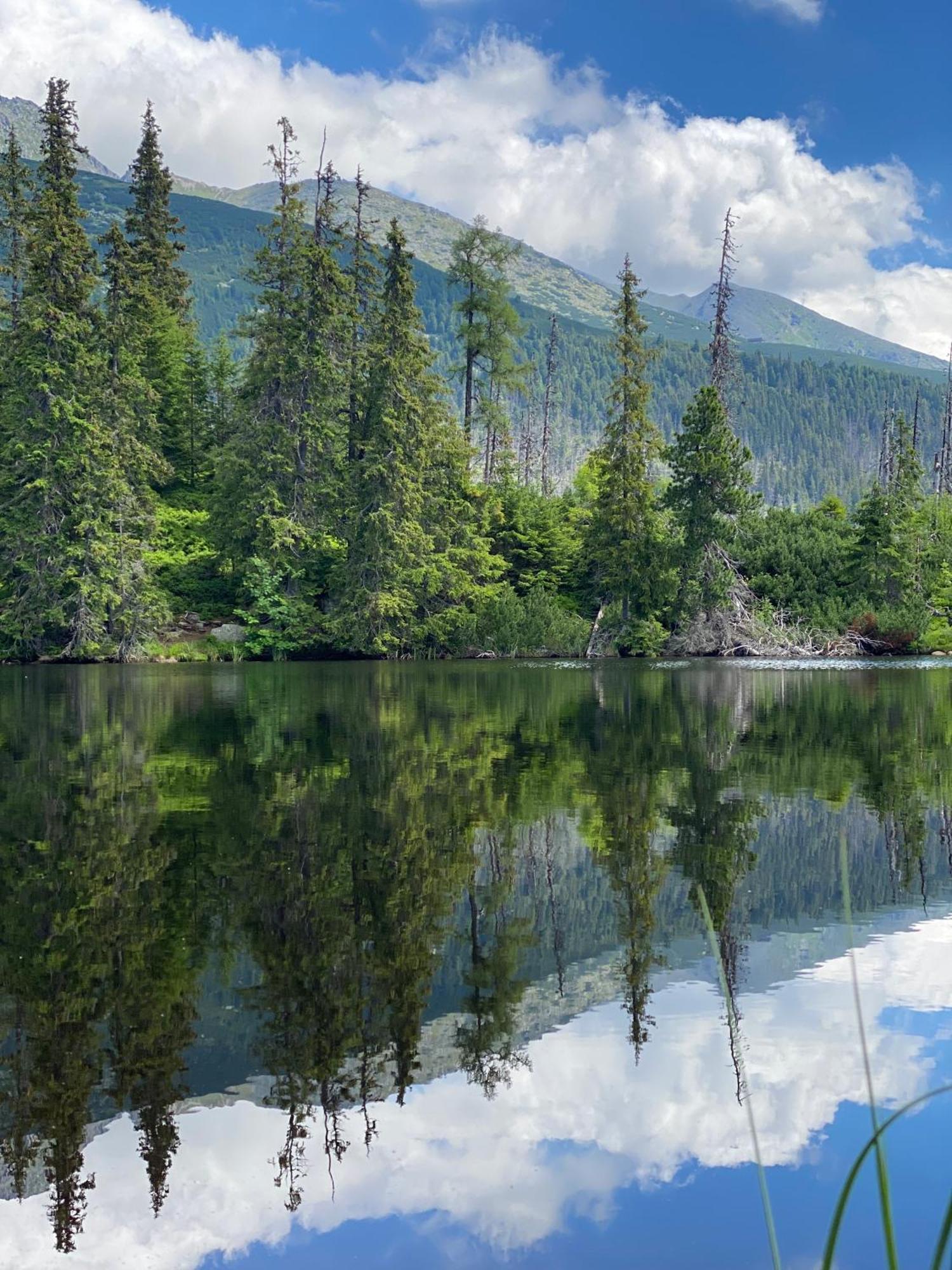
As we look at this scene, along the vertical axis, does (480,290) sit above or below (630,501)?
above

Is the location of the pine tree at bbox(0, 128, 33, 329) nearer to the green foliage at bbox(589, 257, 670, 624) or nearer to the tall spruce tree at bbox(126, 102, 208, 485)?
the tall spruce tree at bbox(126, 102, 208, 485)

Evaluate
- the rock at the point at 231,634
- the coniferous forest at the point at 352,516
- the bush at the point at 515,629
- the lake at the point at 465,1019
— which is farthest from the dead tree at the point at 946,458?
the lake at the point at 465,1019

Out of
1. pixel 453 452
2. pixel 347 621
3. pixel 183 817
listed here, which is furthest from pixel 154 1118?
pixel 453 452

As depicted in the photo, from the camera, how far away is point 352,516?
4575cm

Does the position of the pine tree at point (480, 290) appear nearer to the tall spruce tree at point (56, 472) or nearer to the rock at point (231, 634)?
the rock at point (231, 634)

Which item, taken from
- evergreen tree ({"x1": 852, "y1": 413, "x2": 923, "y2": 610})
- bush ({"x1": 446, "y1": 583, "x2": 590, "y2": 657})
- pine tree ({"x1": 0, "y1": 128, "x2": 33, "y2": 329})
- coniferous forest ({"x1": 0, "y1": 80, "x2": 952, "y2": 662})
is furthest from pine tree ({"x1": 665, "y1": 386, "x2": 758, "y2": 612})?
pine tree ({"x1": 0, "y1": 128, "x2": 33, "y2": 329})

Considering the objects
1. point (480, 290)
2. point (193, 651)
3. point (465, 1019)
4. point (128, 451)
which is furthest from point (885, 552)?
point (465, 1019)

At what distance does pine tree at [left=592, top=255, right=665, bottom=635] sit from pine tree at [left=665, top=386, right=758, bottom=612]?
1.07 m

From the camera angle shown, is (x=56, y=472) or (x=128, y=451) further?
(x=128, y=451)

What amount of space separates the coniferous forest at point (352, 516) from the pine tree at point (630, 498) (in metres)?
0.10

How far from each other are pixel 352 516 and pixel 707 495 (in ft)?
45.0

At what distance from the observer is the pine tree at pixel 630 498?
4628 cm

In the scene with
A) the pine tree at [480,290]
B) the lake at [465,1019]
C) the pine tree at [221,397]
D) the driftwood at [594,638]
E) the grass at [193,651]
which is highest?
the pine tree at [480,290]

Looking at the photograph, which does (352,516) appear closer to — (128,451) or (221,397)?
(128,451)
